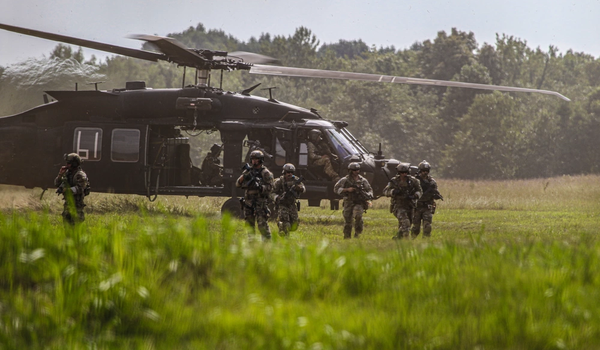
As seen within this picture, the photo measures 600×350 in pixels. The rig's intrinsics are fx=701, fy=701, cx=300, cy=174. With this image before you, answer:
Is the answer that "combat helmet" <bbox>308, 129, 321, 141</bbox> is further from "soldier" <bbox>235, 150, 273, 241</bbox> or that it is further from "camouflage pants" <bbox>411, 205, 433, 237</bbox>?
"soldier" <bbox>235, 150, 273, 241</bbox>

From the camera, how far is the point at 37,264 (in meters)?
5.62

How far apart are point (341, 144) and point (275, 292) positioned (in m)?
9.84

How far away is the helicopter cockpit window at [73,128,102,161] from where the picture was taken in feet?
50.9

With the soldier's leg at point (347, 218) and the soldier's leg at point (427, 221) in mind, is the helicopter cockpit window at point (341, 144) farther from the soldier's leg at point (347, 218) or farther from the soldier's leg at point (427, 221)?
the soldier's leg at point (427, 221)

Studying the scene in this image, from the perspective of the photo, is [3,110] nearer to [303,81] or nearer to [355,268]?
[355,268]

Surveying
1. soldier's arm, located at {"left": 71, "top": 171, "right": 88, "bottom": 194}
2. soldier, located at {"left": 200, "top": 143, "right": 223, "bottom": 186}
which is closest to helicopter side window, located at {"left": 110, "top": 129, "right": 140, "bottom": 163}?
soldier, located at {"left": 200, "top": 143, "right": 223, "bottom": 186}

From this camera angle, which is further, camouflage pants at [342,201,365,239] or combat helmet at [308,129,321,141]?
combat helmet at [308,129,321,141]

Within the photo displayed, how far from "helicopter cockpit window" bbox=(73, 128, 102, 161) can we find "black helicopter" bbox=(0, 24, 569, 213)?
0.02 metres

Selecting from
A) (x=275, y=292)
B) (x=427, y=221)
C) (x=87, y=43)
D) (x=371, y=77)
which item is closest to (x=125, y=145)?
(x=87, y=43)

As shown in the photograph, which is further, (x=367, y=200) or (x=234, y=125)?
(x=234, y=125)

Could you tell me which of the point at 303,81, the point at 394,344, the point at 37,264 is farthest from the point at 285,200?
the point at 303,81

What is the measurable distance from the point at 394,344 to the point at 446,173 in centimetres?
4832

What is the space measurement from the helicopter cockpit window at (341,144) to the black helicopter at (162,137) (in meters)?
0.02

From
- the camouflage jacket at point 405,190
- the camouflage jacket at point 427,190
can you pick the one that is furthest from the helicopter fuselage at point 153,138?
the camouflage jacket at point 405,190
